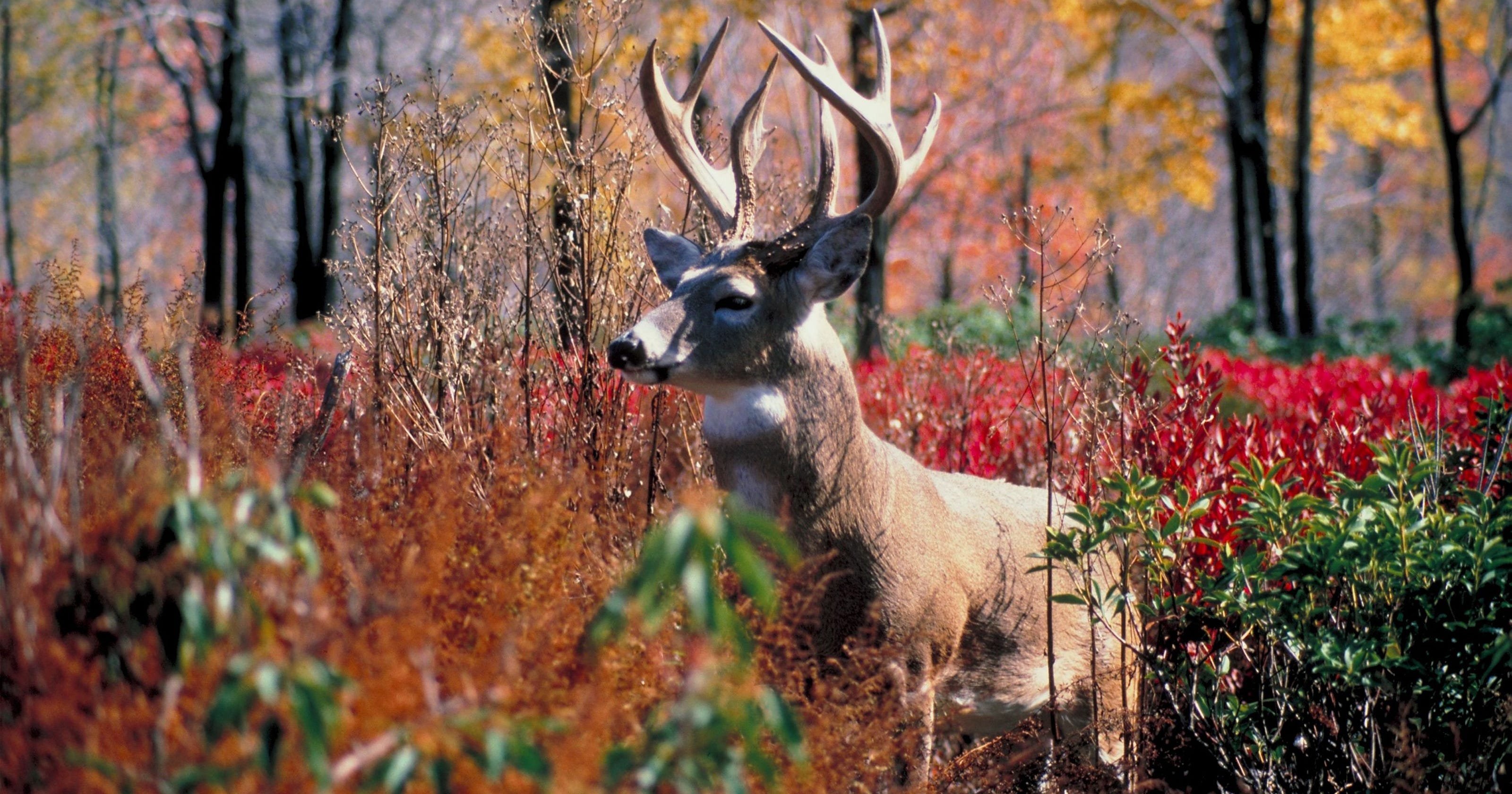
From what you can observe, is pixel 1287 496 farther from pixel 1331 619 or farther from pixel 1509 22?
pixel 1509 22

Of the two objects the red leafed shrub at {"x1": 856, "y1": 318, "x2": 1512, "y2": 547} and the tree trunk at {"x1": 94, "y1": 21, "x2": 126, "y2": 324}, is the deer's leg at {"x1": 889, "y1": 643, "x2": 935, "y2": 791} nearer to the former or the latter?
the red leafed shrub at {"x1": 856, "y1": 318, "x2": 1512, "y2": 547}

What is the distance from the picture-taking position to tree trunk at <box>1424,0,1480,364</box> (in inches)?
551

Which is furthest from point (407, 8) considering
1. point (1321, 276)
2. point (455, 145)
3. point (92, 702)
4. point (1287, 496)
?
point (1321, 276)

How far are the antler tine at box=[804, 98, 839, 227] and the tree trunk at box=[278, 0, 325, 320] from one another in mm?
12929

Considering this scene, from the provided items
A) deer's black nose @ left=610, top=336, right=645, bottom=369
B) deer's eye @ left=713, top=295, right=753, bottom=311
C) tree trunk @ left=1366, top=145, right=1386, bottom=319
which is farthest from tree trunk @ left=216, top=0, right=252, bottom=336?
tree trunk @ left=1366, top=145, right=1386, bottom=319

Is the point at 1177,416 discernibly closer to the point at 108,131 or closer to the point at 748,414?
the point at 748,414

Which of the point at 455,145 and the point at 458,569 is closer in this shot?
the point at 458,569

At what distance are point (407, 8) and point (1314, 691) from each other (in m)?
17.6

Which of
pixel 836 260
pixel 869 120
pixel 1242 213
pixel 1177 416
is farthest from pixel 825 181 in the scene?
pixel 1242 213

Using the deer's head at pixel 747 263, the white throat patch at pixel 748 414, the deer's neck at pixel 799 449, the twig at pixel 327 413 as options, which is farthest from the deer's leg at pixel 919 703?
the twig at pixel 327 413

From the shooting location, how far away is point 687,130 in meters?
4.20

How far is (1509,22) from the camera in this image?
680 inches

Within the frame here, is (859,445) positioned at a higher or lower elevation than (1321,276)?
lower

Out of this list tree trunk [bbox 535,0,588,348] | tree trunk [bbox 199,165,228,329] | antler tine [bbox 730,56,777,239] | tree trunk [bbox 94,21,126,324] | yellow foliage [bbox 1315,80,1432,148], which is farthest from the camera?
tree trunk [bbox 94,21,126,324]
